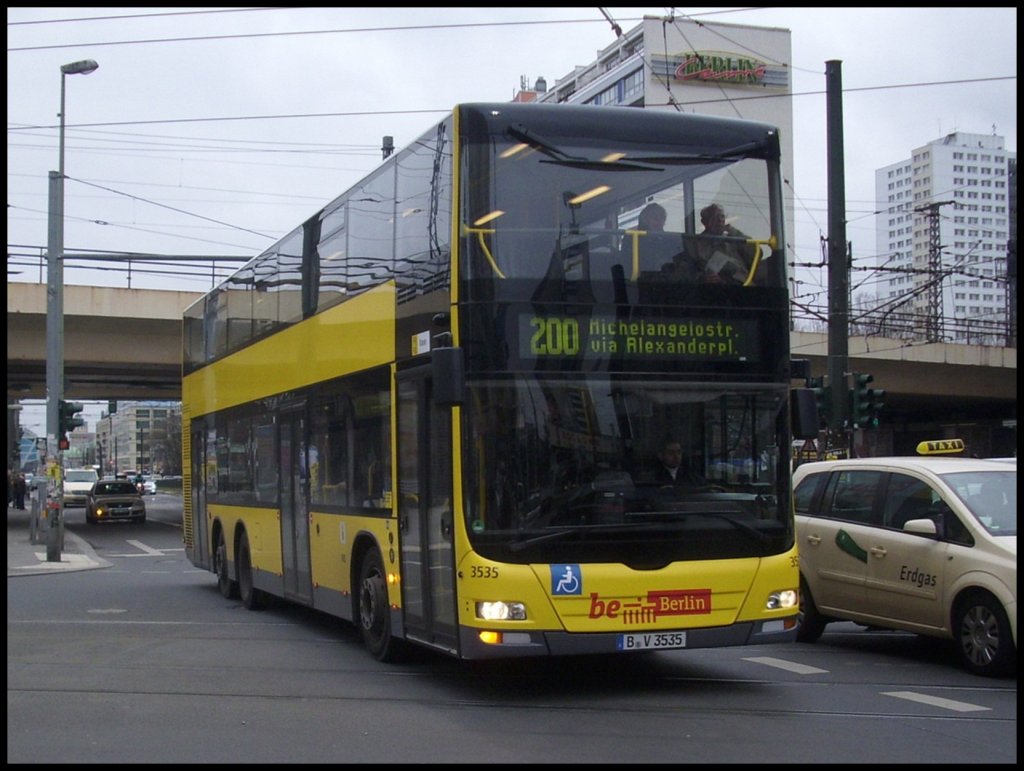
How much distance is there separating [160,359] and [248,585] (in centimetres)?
2349

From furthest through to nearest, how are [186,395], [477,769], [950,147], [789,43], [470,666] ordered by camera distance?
[789,43] < [950,147] < [186,395] < [470,666] < [477,769]

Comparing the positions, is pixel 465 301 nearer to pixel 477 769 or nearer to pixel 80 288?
pixel 477 769

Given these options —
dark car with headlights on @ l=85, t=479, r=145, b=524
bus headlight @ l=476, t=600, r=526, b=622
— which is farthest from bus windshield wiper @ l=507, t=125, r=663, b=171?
dark car with headlights on @ l=85, t=479, r=145, b=524

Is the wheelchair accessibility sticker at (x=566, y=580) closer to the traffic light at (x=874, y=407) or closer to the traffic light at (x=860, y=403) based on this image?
the traffic light at (x=860, y=403)

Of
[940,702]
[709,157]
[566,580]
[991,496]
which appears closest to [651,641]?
[566,580]

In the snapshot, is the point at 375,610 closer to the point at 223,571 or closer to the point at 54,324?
the point at 223,571

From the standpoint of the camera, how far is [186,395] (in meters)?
20.0

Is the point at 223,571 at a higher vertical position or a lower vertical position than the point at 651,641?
lower

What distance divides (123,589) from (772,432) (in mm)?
13437

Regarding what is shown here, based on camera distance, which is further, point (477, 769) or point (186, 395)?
point (186, 395)

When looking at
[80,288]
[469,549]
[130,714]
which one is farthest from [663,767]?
[80,288]

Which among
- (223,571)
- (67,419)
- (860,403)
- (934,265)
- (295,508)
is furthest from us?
(934,265)

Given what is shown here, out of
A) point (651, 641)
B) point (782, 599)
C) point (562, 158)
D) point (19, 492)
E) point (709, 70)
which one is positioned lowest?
point (19, 492)

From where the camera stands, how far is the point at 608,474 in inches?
355
